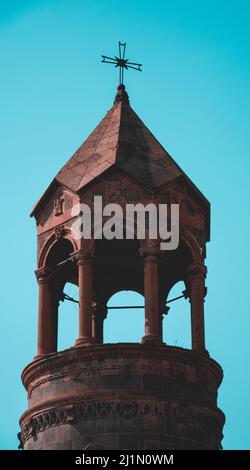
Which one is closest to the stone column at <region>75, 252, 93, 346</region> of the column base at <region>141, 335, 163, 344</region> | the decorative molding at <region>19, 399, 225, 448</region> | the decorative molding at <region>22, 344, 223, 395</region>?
the decorative molding at <region>22, 344, 223, 395</region>

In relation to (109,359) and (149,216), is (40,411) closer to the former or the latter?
(109,359)

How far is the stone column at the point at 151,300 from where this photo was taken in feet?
196

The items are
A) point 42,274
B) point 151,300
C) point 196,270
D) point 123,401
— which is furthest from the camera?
point 42,274

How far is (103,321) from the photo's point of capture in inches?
2611

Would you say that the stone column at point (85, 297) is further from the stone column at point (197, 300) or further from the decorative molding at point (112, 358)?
the stone column at point (197, 300)

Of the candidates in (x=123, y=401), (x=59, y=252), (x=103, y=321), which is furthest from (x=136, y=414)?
(x=103, y=321)

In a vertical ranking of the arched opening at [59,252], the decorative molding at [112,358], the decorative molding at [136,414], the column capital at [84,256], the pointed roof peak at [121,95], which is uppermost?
the pointed roof peak at [121,95]

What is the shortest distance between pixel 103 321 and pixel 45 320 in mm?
4867

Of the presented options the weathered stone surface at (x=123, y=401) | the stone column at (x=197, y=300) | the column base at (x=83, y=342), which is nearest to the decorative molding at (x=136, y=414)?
the weathered stone surface at (x=123, y=401)

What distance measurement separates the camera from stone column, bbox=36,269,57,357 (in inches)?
2415

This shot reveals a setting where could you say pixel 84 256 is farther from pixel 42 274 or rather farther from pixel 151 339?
pixel 151 339

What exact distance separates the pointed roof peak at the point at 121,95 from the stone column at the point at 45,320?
699 cm

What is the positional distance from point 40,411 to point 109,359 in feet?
8.78

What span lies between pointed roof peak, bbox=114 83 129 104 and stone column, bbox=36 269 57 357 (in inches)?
275
